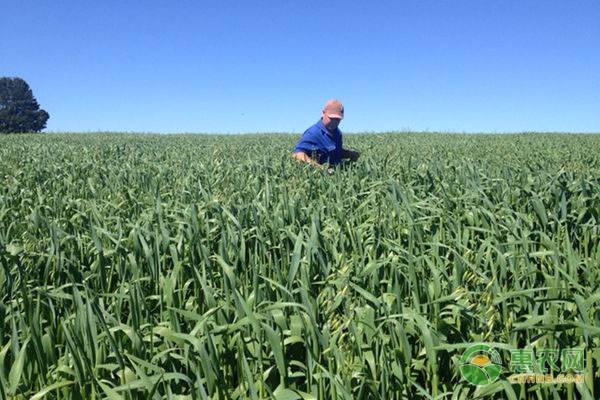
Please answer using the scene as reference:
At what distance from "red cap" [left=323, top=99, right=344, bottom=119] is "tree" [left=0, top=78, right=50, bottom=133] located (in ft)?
232

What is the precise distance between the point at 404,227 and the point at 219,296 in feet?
5.08

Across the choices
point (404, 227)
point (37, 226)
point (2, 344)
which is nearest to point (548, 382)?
point (404, 227)

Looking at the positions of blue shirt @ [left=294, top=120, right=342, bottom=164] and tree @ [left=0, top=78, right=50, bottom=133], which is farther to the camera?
tree @ [left=0, top=78, right=50, bottom=133]

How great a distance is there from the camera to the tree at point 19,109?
67.9 meters

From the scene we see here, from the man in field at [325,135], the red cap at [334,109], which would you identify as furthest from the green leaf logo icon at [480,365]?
the red cap at [334,109]

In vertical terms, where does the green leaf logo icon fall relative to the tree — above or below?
below

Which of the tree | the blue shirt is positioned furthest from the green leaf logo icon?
the tree

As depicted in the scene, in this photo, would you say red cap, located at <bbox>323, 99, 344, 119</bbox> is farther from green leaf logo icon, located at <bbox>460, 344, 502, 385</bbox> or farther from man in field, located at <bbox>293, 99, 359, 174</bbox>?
Answer: green leaf logo icon, located at <bbox>460, 344, 502, 385</bbox>

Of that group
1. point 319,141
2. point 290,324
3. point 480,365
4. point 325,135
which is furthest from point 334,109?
point 480,365

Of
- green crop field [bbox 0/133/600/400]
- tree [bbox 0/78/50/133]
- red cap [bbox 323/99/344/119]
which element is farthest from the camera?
tree [bbox 0/78/50/133]

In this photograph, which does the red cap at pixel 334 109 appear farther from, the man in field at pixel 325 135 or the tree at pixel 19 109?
the tree at pixel 19 109

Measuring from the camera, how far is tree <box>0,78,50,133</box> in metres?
67.9

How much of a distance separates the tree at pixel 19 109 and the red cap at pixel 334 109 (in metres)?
70.6

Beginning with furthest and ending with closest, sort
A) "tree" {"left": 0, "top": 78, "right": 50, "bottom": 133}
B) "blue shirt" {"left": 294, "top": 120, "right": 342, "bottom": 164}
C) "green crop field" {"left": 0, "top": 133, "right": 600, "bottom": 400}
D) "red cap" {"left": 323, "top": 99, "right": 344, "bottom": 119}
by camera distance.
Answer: "tree" {"left": 0, "top": 78, "right": 50, "bottom": 133}, "blue shirt" {"left": 294, "top": 120, "right": 342, "bottom": 164}, "red cap" {"left": 323, "top": 99, "right": 344, "bottom": 119}, "green crop field" {"left": 0, "top": 133, "right": 600, "bottom": 400}
